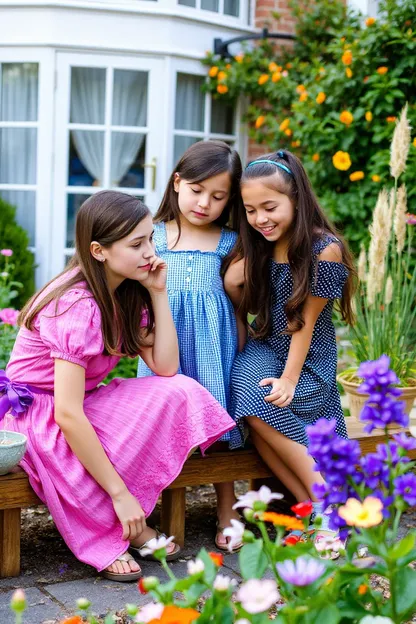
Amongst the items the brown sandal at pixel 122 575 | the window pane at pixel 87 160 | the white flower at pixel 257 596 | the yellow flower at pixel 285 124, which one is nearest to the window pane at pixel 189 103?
the window pane at pixel 87 160

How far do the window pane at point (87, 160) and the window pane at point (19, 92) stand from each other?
0.37m

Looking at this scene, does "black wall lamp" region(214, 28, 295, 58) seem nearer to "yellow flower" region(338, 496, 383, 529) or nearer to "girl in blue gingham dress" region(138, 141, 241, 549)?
"girl in blue gingham dress" region(138, 141, 241, 549)

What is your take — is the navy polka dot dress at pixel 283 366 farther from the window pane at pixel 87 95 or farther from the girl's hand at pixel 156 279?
the window pane at pixel 87 95

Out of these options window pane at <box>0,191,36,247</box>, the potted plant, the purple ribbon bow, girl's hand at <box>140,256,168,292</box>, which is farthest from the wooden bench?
window pane at <box>0,191,36,247</box>

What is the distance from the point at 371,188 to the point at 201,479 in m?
3.34

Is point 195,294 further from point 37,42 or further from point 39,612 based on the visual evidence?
point 37,42

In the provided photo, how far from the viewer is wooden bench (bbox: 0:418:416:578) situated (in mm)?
2496

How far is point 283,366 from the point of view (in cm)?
297

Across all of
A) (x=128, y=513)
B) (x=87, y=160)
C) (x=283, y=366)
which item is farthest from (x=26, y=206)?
(x=128, y=513)

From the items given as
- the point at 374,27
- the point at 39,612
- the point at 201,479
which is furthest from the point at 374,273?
the point at 374,27

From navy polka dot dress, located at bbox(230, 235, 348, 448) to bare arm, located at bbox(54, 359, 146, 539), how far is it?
468 millimetres

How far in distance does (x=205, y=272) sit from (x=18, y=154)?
4.13m

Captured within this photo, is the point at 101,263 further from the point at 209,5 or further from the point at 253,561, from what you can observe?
the point at 209,5

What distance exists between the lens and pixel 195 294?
9.66 ft
